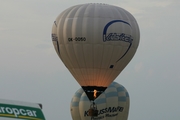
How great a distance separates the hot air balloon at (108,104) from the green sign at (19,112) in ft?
95.5

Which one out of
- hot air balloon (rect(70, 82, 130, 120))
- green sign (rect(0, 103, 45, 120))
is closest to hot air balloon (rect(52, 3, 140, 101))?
hot air balloon (rect(70, 82, 130, 120))

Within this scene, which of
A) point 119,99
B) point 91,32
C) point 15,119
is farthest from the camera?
point 119,99

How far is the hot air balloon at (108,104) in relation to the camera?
41.4m

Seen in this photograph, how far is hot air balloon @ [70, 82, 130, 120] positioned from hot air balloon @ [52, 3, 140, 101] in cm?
949

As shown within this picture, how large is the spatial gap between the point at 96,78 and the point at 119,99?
34.1ft

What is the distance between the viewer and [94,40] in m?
30.8

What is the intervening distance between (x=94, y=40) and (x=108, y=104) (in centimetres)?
1166

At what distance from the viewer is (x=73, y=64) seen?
3123 centimetres

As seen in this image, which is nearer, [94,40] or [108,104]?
[94,40]

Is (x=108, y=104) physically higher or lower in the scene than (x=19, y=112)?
lower

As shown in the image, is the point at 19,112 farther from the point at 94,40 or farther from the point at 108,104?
the point at 108,104

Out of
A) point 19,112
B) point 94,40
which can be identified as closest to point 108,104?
point 94,40

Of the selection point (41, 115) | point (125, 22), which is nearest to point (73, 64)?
point (125, 22)

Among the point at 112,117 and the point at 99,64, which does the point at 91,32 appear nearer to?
the point at 99,64
